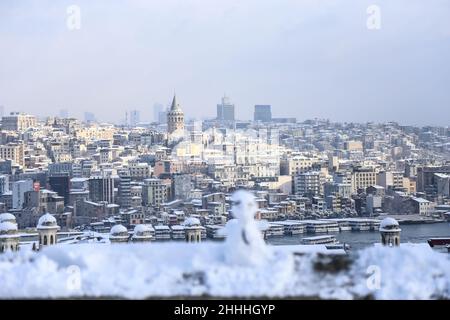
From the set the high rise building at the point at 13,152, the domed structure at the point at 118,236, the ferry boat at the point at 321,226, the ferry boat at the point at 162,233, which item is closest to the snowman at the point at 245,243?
the domed structure at the point at 118,236

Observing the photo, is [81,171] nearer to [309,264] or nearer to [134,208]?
[134,208]

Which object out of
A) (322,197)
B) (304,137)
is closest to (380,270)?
(322,197)

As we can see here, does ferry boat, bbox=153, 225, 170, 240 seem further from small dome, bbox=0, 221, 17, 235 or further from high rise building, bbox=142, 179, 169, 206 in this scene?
small dome, bbox=0, 221, 17, 235

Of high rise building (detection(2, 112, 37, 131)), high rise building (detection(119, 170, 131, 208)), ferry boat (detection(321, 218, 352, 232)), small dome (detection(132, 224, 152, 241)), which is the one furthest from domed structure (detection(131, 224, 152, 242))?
high rise building (detection(2, 112, 37, 131))

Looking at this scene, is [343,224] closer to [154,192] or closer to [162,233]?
[154,192]

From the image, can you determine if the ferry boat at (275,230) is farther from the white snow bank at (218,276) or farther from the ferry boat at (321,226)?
the white snow bank at (218,276)

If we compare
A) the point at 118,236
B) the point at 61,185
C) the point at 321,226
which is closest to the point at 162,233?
the point at 321,226
